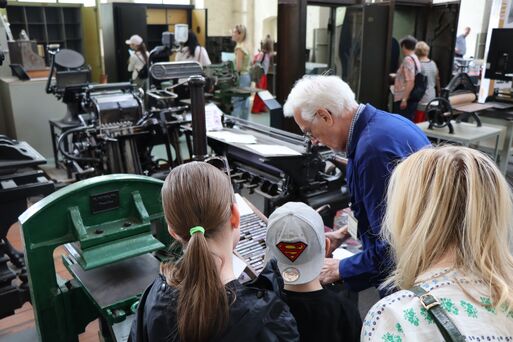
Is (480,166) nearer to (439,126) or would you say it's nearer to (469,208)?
(469,208)

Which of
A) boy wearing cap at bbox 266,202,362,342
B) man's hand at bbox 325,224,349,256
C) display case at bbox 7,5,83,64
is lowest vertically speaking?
man's hand at bbox 325,224,349,256

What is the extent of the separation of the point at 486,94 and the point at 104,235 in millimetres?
5165

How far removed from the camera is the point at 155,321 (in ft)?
3.04

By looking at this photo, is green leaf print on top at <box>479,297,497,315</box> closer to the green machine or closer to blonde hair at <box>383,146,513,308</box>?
blonde hair at <box>383,146,513,308</box>

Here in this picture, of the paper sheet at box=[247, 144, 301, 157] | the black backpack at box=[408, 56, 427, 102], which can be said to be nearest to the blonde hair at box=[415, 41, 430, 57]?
the black backpack at box=[408, 56, 427, 102]

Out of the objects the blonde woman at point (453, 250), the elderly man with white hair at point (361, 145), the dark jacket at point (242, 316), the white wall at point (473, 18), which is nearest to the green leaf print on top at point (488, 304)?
the blonde woman at point (453, 250)

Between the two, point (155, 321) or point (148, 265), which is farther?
point (148, 265)

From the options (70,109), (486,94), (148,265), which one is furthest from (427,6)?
(148,265)

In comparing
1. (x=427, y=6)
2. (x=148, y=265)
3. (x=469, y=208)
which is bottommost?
(x=148, y=265)

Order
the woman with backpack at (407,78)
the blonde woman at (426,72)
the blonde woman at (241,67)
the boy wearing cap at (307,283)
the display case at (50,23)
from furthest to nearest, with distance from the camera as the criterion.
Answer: the display case at (50,23) → the blonde woman at (241,67) → the blonde woman at (426,72) → the woman with backpack at (407,78) → the boy wearing cap at (307,283)

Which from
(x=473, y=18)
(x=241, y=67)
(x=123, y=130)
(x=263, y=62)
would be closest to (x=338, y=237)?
(x=123, y=130)

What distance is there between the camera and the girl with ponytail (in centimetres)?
88

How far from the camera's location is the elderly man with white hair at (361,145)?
4.70 feet

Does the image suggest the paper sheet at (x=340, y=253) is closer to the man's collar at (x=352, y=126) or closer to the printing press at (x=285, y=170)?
the printing press at (x=285, y=170)
